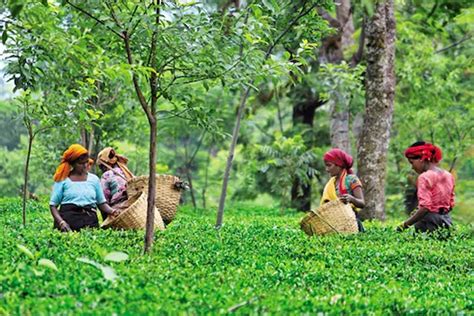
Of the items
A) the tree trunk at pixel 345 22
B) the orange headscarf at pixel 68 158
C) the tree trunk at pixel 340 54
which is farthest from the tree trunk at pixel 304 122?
the orange headscarf at pixel 68 158

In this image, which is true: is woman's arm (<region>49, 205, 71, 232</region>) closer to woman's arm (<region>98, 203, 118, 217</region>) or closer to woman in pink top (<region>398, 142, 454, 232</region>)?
woman's arm (<region>98, 203, 118, 217</region>)

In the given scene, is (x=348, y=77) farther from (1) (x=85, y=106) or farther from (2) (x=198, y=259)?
(2) (x=198, y=259)

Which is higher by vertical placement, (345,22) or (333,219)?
(345,22)

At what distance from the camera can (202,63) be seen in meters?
6.93

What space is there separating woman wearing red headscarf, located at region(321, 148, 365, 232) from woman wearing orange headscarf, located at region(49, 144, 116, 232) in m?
3.06

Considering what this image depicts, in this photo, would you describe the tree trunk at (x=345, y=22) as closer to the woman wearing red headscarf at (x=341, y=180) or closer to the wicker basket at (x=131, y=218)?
the woman wearing red headscarf at (x=341, y=180)

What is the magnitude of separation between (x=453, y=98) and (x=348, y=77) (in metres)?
8.48

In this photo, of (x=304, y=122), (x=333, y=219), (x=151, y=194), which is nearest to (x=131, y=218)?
(x=151, y=194)

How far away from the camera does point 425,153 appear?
9758mm

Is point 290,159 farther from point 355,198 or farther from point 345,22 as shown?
point 355,198

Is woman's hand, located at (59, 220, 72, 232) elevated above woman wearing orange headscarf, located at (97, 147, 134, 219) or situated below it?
below

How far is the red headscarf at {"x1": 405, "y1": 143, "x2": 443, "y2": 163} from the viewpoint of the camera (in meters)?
9.77

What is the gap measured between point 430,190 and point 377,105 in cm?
377

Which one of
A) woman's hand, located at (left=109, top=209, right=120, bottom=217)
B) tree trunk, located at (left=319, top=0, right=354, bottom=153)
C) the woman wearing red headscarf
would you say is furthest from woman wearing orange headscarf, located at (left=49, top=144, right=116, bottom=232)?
tree trunk, located at (left=319, top=0, right=354, bottom=153)
